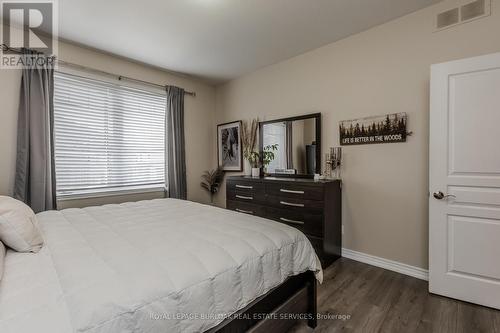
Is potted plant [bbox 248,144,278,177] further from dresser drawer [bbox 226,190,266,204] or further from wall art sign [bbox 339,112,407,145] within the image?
wall art sign [bbox 339,112,407,145]

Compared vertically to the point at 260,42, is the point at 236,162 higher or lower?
lower

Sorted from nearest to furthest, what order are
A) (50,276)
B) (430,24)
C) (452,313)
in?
1. (50,276)
2. (452,313)
3. (430,24)

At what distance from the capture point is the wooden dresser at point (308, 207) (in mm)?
2551

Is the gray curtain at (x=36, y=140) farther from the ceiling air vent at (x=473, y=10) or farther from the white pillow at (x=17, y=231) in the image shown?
the ceiling air vent at (x=473, y=10)

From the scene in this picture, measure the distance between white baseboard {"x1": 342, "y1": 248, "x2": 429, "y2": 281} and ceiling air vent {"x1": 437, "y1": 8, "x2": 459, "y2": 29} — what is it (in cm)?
234

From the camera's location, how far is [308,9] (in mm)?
2270

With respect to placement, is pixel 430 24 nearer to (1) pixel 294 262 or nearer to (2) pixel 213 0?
(2) pixel 213 0

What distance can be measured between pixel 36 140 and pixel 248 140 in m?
2.69

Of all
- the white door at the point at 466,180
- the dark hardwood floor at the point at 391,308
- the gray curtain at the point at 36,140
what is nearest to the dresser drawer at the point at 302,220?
the dark hardwood floor at the point at 391,308

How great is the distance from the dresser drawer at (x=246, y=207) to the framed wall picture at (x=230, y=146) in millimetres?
773

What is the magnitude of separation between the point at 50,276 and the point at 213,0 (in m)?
2.35

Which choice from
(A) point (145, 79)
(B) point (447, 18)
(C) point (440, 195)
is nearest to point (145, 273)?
(C) point (440, 195)

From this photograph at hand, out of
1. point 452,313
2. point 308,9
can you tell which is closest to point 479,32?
point 308,9

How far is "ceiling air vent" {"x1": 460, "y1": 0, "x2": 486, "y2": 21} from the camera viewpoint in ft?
6.59
